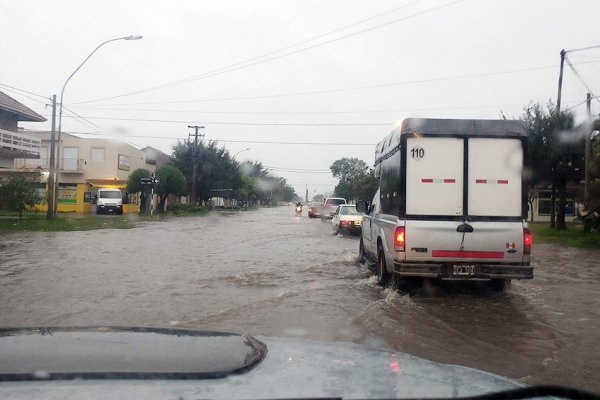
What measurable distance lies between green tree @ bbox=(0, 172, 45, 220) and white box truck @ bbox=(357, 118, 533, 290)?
79.4 feet

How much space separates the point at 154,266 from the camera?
1297 cm

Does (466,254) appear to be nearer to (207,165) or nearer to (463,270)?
(463,270)

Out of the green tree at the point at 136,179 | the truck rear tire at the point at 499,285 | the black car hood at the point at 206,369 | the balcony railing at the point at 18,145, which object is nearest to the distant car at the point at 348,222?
the truck rear tire at the point at 499,285

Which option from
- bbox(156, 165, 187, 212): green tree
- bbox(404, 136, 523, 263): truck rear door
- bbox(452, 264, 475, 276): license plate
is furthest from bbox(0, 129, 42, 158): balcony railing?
bbox(452, 264, 475, 276): license plate

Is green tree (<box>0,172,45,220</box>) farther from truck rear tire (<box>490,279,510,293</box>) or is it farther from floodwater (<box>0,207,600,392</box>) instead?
truck rear tire (<box>490,279,510,293</box>)

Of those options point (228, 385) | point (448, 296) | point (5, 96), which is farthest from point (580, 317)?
point (5, 96)

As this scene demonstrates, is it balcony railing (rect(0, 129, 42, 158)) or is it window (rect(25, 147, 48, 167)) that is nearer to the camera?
balcony railing (rect(0, 129, 42, 158))

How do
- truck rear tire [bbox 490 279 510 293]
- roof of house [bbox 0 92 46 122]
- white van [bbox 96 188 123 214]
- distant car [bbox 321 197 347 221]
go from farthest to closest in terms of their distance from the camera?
1. white van [bbox 96 188 123 214]
2. distant car [bbox 321 197 347 221]
3. roof of house [bbox 0 92 46 122]
4. truck rear tire [bbox 490 279 510 293]

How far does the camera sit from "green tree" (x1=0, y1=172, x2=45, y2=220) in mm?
27562

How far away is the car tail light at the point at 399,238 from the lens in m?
8.48

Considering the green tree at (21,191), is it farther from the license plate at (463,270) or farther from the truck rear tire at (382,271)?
the license plate at (463,270)

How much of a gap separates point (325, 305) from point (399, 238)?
4.93 feet

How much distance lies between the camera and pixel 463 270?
845 centimetres

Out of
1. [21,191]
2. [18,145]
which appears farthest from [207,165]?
[21,191]
